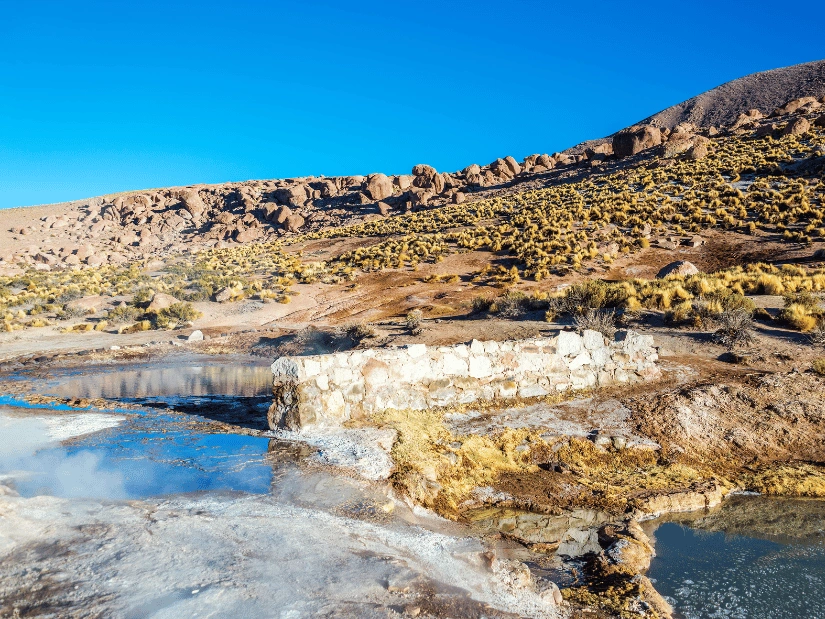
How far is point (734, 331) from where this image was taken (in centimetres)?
1223

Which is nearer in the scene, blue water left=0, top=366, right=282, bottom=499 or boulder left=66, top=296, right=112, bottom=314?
blue water left=0, top=366, right=282, bottom=499

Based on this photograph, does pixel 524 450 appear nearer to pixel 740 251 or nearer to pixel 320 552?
pixel 320 552

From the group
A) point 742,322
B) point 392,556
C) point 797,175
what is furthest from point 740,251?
point 392,556

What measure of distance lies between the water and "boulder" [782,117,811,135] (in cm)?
4883

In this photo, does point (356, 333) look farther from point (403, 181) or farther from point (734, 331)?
point (403, 181)

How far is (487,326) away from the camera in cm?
1609

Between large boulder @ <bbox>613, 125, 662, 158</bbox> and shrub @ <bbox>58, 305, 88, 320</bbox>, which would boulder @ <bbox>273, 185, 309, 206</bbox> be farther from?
shrub @ <bbox>58, 305, 88, 320</bbox>

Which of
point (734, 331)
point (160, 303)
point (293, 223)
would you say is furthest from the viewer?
point (293, 223)

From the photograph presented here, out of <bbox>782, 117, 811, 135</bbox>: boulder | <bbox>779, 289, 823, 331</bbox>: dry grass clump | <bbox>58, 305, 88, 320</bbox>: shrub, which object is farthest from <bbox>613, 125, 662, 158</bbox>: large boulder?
<bbox>58, 305, 88, 320</bbox>: shrub

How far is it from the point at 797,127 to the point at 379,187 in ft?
130

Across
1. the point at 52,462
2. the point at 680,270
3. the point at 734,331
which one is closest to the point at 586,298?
the point at 734,331

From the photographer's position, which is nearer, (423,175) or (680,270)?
(680,270)

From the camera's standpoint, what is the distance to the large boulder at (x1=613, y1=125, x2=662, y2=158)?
52719 mm

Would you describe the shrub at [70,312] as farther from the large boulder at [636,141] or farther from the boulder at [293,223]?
the large boulder at [636,141]
